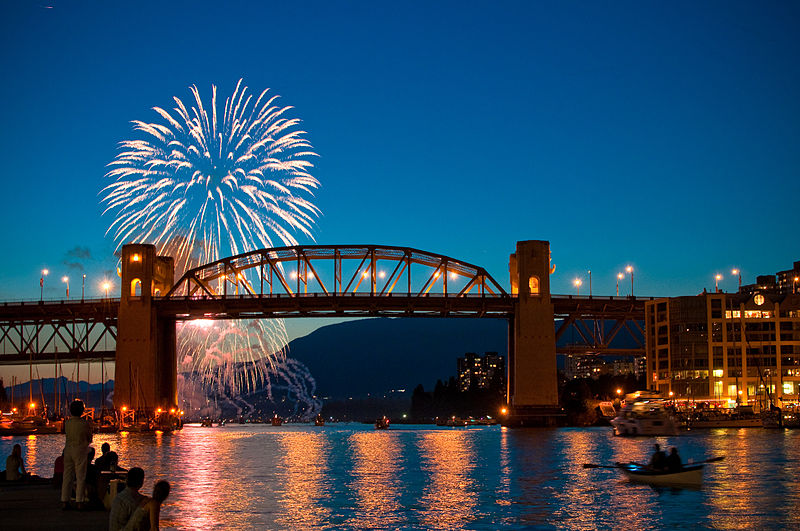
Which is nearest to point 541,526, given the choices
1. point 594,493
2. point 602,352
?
Answer: point 594,493

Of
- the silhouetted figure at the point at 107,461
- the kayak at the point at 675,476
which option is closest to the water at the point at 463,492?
the kayak at the point at 675,476

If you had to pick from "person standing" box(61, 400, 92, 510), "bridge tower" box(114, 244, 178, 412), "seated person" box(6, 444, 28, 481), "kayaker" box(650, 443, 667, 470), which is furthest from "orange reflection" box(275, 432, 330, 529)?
"bridge tower" box(114, 244, 178, 412)

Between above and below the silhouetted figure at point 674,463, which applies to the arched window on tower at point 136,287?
above

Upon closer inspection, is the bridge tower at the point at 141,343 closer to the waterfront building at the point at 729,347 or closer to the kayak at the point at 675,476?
the waterfront building at the point at 729,347

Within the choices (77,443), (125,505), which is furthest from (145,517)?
(77,443)

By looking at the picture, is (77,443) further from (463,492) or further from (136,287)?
(136,287)

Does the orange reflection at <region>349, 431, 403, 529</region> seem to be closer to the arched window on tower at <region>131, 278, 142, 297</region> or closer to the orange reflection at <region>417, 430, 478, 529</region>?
the orange reflection at <region>417, 430, 478, 529</region>
